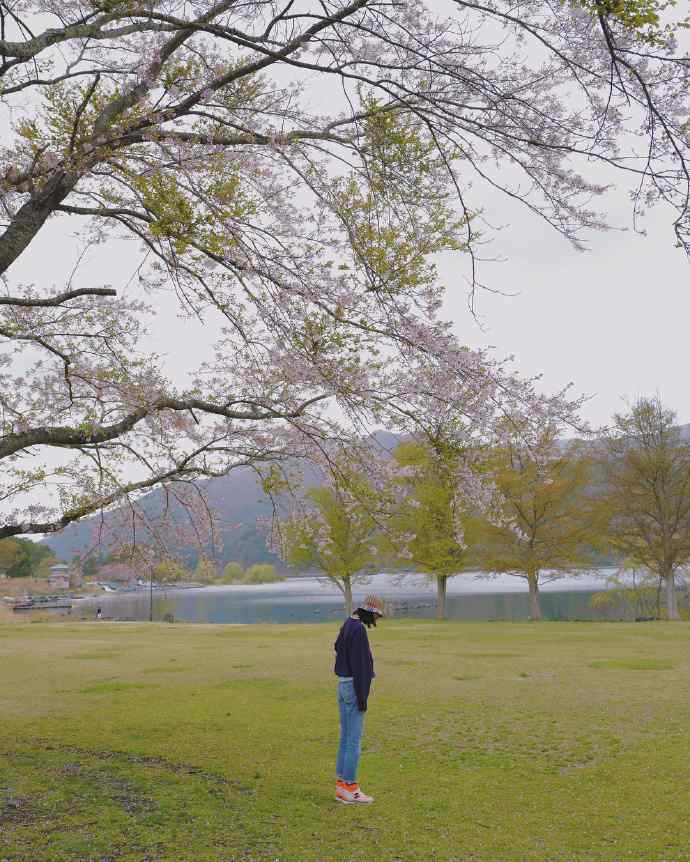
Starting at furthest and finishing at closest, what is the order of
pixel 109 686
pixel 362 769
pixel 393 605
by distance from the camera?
pixel 393 605 < pixel 109 686 < pixel 362 769

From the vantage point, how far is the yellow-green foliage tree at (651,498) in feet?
105

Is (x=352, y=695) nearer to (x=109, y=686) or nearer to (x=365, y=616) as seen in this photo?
(x=365, y=616)

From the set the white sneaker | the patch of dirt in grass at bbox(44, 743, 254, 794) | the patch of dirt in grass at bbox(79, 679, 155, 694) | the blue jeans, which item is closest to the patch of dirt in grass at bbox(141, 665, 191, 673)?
the patch of dirt in grass at bbox(79, 679, 155, 694)

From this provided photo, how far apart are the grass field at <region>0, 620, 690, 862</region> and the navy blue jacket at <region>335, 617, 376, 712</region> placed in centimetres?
105

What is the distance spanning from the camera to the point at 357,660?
605 cm

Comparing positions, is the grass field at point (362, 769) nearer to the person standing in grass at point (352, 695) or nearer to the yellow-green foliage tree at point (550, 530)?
the person standing in grass at point (352, 695)

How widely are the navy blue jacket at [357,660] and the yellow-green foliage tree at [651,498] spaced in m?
28.3

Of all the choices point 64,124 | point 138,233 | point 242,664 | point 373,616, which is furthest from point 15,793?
point 242,664

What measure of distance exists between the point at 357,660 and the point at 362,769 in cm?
203

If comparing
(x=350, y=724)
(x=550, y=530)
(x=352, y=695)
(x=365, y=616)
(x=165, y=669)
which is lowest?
(x=165, y=669)

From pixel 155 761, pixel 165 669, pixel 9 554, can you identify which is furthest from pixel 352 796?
pixel 9 554

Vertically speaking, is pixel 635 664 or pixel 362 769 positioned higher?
pixel 362 769

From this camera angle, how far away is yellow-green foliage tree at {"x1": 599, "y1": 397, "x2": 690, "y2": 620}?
105 feet

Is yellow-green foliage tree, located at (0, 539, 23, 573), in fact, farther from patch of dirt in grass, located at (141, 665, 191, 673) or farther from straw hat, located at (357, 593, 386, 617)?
straw hat, located at (357, 593, 386, 617)
